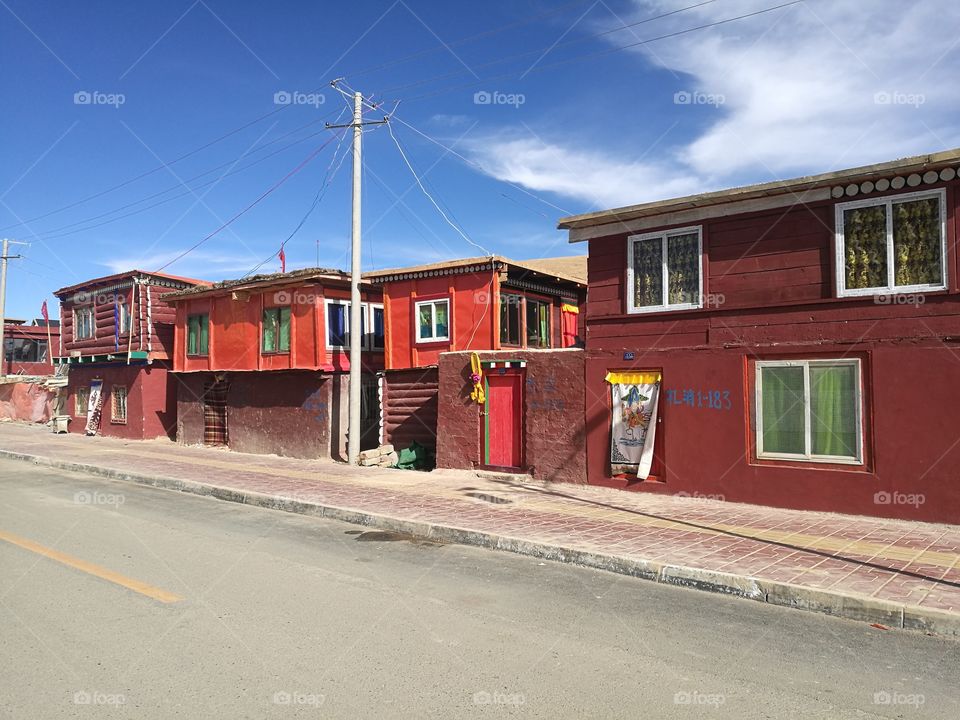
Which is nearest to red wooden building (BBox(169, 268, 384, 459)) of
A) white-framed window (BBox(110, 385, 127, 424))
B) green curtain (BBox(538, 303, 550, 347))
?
white-framed window (BBox(110, 385, 127, 424))

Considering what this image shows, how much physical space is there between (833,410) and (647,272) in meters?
3.95

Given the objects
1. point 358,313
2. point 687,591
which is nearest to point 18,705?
point 687,591

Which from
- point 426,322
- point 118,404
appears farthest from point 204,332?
point 426,322

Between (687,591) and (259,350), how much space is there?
59.0 ft

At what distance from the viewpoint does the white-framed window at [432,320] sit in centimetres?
1953

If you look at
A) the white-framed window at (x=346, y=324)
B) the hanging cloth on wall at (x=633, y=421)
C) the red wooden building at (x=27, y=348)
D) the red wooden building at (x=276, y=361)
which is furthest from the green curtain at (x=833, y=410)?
the red wooden building at (x=27, y=348)

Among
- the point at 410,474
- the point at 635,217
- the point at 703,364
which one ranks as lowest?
the point at 410,474

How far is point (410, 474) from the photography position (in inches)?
640

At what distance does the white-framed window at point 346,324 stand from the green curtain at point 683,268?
32.9ft

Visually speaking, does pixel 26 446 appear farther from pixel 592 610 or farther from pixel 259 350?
pixel 592 610

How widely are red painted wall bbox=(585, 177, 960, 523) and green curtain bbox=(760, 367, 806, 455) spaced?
25cm

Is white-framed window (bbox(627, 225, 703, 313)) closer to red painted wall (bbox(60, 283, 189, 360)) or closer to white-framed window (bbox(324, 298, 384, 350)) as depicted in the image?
white-framed window (bbox(324, 298, 384, 350))

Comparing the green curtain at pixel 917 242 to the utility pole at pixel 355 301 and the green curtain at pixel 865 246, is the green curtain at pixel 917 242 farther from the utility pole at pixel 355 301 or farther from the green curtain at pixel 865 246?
the utility pole at pixel 355 301

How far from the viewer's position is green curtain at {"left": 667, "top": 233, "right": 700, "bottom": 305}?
12391 mm
